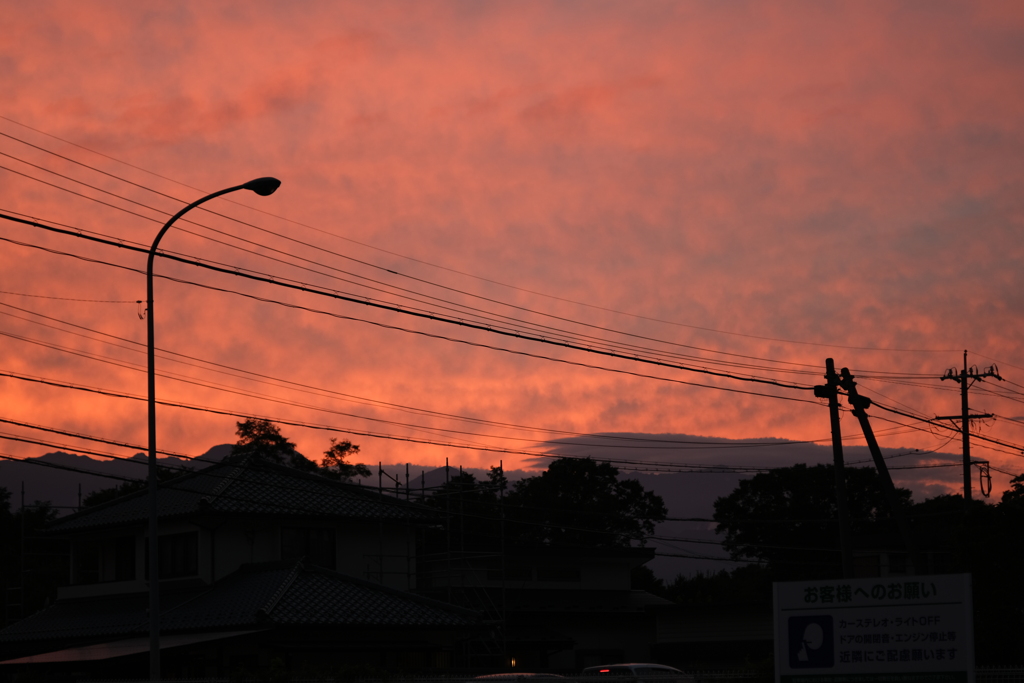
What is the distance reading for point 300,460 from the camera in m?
61.3

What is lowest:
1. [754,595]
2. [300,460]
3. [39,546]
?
[754,595]

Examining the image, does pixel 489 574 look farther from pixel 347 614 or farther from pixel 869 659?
pixel 869 659

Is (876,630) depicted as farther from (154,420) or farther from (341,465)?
(341,465)

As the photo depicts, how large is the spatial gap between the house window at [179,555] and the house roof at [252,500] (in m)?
1.09

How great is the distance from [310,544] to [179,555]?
476 cm

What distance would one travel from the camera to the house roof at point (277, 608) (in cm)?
3391

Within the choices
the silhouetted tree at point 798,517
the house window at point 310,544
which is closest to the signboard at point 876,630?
the house window at point 310,544

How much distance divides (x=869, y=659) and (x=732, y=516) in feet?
252

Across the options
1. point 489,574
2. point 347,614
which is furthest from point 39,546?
point 347,614

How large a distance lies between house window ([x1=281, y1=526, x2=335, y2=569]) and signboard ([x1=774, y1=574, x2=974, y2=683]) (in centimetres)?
2786

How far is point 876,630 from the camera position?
13844mm

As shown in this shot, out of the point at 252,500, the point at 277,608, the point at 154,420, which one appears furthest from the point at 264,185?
the point at 252,500

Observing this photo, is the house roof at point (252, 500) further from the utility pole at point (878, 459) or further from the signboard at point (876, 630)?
the signboard at point (876, 630)

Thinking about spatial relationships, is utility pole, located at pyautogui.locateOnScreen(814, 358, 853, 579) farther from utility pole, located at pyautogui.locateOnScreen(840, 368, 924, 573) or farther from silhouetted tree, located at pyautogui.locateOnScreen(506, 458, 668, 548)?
silhouetted tree, located at pyautogui.locateOnScreen(506, 458, 668, 548)
